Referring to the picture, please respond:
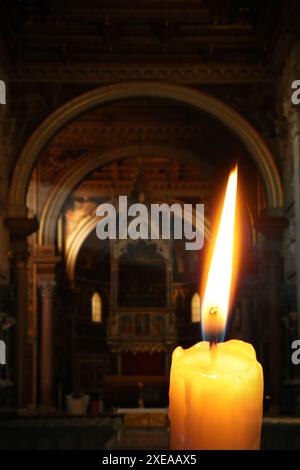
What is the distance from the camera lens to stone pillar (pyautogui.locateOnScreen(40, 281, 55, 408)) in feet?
69.9

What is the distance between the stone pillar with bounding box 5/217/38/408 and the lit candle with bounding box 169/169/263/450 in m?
13.6

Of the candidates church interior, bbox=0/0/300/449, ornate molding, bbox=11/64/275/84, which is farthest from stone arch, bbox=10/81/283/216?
ornate molding, bbox=11/64/275/84

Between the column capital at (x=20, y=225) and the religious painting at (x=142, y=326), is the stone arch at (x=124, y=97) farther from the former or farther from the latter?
the religious painting at (x=142, y=326)

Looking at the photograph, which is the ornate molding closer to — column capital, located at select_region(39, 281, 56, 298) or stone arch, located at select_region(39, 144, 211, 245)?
stone arch, located at select_region(39, 144, 211, 245)

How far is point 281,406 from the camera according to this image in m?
15.1

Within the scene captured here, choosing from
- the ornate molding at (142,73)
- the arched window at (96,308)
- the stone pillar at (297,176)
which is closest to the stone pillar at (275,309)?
the stone pillar at (297,176)

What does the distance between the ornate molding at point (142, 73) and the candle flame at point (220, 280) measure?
1390 centimetres

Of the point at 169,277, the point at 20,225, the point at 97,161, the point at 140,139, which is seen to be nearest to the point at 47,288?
the point at 97,161

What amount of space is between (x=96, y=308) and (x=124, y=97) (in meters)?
18.9

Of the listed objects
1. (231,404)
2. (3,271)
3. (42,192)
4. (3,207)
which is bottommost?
(231,404)

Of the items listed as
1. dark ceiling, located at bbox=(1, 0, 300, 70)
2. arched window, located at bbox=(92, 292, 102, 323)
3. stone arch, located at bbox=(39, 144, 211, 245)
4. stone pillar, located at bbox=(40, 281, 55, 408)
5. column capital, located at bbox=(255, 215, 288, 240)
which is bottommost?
stone pillar, located at bbox=(40, 281, 55, 408)

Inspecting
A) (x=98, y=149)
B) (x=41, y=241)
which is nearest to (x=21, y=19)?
(x=98, y=149)

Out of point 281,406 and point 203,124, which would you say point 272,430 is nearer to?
point 281,406

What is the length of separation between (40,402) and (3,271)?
309 inches
